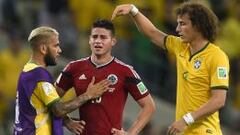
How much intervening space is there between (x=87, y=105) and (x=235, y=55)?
6.26 meters

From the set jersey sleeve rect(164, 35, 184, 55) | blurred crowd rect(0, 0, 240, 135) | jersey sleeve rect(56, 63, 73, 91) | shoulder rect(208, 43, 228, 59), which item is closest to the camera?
shoulder rect(208, 43, 228, 59)

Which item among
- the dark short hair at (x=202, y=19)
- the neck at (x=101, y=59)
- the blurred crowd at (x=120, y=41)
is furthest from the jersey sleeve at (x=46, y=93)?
the blurred crowd at (x=120, y=41)

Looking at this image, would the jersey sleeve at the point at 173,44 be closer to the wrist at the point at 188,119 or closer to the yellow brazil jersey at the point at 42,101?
the wrist at the point at 188,119

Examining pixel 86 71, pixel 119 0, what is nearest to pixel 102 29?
pixel 86 71

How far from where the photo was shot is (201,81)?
349 inches

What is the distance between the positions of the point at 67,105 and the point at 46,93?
0.25 meters

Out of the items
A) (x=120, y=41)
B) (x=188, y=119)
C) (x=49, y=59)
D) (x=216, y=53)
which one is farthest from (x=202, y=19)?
(x=120, y=41)

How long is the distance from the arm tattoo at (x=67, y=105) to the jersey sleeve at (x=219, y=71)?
1185 mm

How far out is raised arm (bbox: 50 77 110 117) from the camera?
28.4 feet

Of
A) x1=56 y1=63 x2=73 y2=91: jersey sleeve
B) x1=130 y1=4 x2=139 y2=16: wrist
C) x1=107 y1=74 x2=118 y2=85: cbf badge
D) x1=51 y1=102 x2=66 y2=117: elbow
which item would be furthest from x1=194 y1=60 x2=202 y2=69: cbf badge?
x1=51 y1=102 x2=66 y2=117: elbow

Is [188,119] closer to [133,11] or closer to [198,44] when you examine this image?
[198,44]

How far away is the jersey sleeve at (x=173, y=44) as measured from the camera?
922 cm

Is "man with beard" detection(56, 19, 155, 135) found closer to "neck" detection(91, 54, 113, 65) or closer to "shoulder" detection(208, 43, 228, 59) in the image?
"neck" detection(91, 54, 113, 65)

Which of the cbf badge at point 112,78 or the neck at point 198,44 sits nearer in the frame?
the cbf badge at point 112,78
